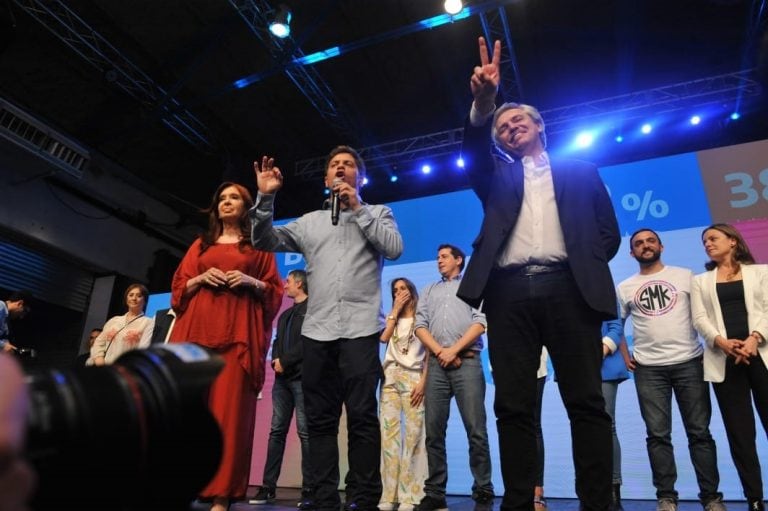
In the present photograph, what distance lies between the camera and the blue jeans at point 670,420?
101 inches

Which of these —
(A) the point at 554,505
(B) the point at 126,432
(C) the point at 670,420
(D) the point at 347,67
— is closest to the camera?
(B) the point at 126,432

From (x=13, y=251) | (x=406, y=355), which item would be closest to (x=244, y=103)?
(x=13, y=251)

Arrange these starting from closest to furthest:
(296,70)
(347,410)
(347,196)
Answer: (347,410)
(347,196)
(296,70)

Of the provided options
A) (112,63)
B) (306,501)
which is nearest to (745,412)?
(306,501)

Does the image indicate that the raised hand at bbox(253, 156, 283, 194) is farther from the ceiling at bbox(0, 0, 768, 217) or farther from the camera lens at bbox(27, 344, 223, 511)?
the ceiling at bbox(0, 0, 768, 217)

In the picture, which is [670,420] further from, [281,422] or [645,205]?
[281,422]

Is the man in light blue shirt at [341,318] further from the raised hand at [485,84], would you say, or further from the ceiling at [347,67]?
the ceiling at [347,67]

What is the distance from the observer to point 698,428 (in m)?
2.59

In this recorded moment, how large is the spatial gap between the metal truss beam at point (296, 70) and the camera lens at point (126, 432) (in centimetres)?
468

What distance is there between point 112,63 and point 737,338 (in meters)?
5.55

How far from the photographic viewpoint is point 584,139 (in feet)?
18.5

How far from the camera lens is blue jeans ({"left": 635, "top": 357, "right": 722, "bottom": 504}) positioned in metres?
2.56

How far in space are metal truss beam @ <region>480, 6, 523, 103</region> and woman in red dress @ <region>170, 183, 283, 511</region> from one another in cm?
341

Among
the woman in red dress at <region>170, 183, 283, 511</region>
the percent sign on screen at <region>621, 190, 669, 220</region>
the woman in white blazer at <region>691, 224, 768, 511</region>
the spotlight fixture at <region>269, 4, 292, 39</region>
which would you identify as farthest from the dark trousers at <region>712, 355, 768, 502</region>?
the spotlight fixture at <region>269, 4, 292, 39</region>
